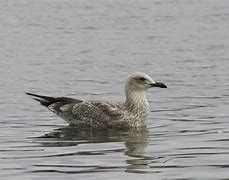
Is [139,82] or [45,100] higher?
[139,82]

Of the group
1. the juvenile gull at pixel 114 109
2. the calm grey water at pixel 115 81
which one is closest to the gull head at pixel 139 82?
the juvenile gull at pixel 114 109

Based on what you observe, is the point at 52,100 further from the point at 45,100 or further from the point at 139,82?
the point at 139,82

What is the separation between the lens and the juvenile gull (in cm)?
1523

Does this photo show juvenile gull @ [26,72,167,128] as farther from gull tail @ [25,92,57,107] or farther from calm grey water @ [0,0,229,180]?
calm grey water @ [0,0,229,180]

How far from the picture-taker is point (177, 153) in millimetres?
12047

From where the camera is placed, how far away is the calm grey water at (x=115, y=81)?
1147 cm

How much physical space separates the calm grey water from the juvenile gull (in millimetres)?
275

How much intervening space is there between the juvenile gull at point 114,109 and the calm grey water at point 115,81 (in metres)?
0.28

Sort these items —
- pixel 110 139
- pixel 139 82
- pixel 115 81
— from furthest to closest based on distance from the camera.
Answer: pixel 115 81
pixel 139 82
pixel 110 139

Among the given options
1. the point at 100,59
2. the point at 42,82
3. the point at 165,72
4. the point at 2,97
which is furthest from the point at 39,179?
the point at 100,59

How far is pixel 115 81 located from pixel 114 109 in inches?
138

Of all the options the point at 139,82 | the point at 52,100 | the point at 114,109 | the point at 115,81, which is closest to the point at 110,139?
the point at 114,109

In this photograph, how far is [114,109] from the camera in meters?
15.4

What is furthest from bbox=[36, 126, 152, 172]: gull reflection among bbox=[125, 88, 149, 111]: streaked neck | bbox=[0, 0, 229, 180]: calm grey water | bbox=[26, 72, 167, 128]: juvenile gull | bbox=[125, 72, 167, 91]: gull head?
bbox=[125, 72, 167, 91]: gull head
